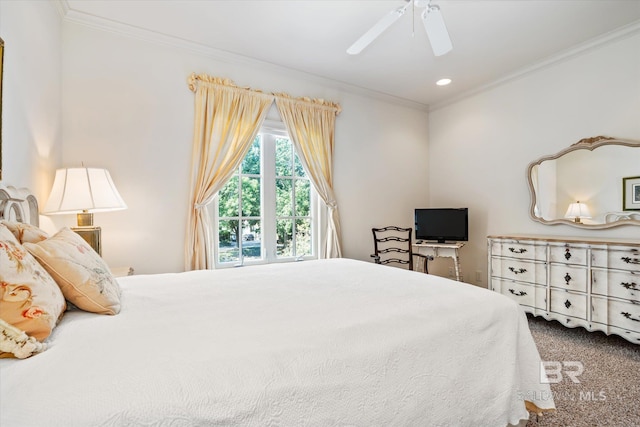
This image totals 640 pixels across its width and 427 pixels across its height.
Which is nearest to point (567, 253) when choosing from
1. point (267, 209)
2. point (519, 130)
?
point (519, 130)

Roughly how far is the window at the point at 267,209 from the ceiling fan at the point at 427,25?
1527 millimetres

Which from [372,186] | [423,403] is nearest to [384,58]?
[372,186]

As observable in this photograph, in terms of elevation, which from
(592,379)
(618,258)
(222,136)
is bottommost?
(592,379)

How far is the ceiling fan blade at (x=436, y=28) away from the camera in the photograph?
186 centimetres

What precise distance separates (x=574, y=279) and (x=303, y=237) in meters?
2.67

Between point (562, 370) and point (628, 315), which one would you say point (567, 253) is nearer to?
point (628, 315)

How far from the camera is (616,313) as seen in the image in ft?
7.90

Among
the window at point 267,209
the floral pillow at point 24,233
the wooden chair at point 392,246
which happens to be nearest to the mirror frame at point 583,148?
the wooden chair at point 392,246

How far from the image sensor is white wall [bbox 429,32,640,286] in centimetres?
278

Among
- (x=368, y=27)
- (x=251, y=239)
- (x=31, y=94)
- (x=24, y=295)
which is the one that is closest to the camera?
(x=24, y=295)

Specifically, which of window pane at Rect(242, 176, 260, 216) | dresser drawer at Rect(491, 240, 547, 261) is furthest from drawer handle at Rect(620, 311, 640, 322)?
window pane at Rect(242, 176, 260, 216)

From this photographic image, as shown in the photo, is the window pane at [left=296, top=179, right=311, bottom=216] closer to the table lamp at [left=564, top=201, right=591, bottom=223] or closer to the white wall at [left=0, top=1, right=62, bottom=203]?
the white wall at [left=0, top=1, right=62, bottom=203]

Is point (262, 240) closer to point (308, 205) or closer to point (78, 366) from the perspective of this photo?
point (308, 205)

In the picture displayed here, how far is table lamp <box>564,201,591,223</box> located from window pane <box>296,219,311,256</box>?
9.10 feet
